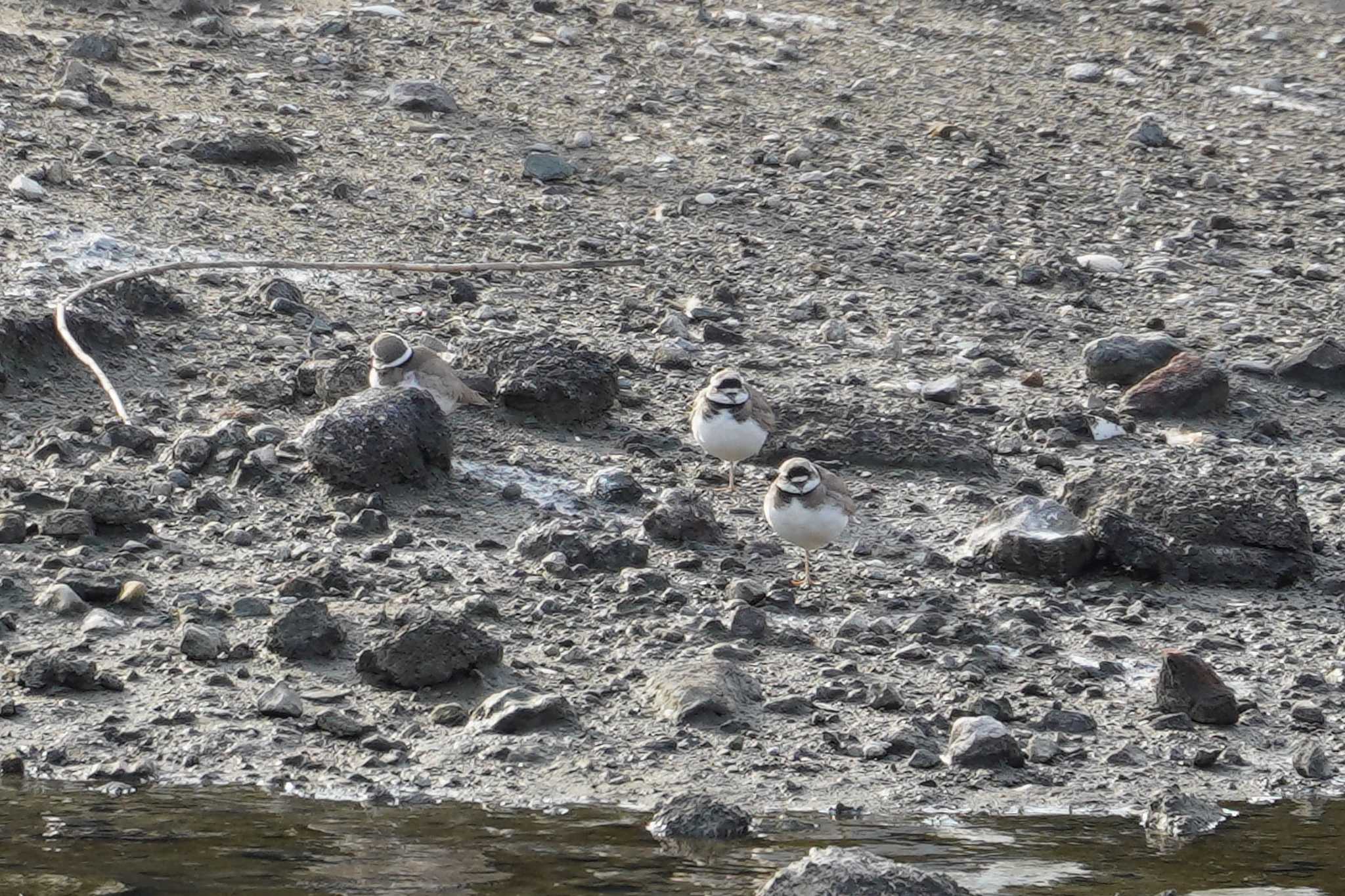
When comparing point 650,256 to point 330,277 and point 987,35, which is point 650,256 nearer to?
point 330,277

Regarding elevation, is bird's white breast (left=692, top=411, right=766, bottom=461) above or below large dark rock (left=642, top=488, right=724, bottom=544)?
above

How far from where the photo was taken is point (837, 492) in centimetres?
827

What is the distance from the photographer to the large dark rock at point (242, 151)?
41.2 ft

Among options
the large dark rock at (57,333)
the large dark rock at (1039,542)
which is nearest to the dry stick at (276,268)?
the large dark rock at (57,333)

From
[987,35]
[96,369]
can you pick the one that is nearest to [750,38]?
[987,35]

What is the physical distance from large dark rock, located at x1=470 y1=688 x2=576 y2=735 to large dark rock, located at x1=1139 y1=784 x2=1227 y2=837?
6.56 feet

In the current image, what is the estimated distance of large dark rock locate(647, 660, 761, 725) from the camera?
7078 millimetres

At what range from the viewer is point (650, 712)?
716 cm

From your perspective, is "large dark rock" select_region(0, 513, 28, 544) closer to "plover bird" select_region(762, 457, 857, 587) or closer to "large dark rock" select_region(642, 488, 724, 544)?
"large dark rock" select_region(642, 488, 724, 544)

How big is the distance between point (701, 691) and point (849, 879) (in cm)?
188

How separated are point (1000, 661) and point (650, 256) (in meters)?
5.07

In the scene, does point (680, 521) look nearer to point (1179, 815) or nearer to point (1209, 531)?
point (1209, 531)

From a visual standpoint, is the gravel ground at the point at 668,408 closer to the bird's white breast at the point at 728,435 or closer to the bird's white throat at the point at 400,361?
the bird's white breast at the point at 728,435

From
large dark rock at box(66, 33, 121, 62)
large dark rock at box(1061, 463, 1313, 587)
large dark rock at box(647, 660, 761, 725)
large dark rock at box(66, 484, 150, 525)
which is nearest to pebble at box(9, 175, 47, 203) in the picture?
large dark rock at box(66, 33, 121, 62)
